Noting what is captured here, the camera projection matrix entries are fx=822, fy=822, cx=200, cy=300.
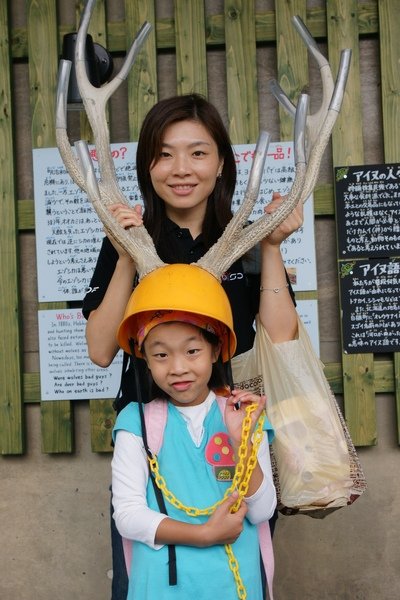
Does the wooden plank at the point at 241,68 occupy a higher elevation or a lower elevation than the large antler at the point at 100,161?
higher

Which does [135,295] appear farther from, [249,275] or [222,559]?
[222,559]

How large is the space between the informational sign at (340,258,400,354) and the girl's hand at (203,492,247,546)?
207cm

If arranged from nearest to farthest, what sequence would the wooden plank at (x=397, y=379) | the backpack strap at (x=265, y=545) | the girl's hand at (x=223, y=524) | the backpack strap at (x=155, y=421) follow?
the girl's hand at (x=223, y=524), the backpack strap at (x=155, y=421), the backpack strap at (x=265, y=545), the wooden plank at (x=397, y=379)

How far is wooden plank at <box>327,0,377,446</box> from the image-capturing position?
158 inches

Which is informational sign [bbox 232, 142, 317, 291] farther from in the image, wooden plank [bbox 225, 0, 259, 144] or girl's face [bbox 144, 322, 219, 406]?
girl's face [bbox 144, 322, 219, 406]

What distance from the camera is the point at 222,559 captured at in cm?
213

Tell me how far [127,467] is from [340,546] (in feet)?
7.40

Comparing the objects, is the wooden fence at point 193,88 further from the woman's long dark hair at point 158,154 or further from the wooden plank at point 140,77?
the woman's long dark hair at point 158,154

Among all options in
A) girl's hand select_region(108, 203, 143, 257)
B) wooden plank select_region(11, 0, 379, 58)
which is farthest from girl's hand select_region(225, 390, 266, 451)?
wooden plank select_region(11, 0, 379, 58)

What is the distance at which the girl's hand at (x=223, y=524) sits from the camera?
2.07 metres

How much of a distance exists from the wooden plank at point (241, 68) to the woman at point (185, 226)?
1.53 metres

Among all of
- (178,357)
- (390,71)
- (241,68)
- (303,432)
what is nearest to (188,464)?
(178,357)

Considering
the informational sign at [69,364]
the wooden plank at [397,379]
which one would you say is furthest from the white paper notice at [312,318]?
the wooden plank at [397,379]

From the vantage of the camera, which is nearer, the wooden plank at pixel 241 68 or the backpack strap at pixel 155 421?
the backpack strap at pixel 155 421
